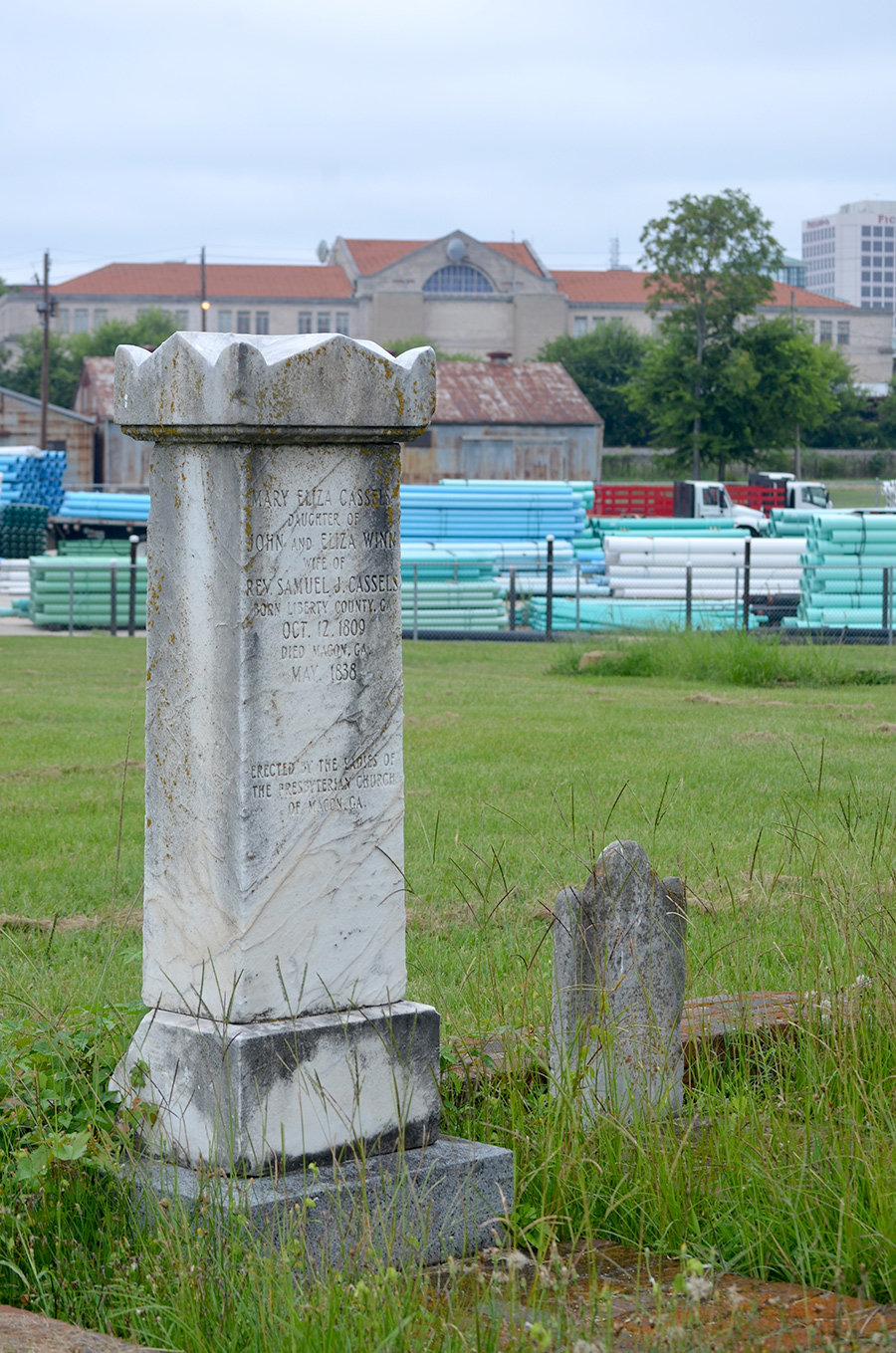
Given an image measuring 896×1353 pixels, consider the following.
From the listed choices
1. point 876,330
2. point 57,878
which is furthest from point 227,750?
point 876,330

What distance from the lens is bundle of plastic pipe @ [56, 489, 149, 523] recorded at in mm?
36062

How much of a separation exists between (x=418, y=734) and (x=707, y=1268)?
8.88 m

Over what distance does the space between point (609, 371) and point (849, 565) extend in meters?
66.6

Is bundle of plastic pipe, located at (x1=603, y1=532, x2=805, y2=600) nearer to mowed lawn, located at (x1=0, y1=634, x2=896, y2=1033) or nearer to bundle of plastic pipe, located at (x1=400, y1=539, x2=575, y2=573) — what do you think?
bundle of plastic pipe, located at (x1=400, y1=539, x2=575, y2=573)

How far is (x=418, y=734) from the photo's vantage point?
→ 11883 millimetres

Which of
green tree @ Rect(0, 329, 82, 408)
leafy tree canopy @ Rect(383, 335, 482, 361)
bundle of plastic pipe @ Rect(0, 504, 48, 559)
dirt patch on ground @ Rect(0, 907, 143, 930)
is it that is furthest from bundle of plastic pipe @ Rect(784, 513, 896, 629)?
green tree @ Rect(0, 329, 82, 408)

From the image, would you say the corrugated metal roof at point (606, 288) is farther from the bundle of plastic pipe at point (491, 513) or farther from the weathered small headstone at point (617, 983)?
the weathered small headstone at point (617, 983)

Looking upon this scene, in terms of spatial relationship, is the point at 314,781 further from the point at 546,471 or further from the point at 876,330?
the point at 876,330

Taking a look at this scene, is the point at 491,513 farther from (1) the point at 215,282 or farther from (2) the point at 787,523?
(1) the point at 215,282

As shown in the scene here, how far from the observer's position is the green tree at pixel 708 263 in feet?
193

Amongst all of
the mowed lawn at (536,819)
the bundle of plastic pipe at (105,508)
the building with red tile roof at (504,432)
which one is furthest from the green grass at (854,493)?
the mowed lawn at (536,819)

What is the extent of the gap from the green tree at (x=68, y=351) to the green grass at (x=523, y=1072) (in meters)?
76.6

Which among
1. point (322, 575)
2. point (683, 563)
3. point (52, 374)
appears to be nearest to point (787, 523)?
point (683, 563)

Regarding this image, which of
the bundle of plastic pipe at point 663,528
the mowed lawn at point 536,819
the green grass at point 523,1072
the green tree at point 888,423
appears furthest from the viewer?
the green tree at point 888,423
